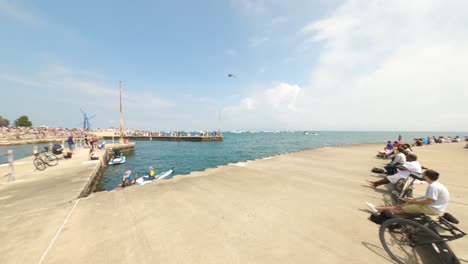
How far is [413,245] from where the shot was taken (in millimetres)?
2658

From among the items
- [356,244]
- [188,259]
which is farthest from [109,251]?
[356,244]

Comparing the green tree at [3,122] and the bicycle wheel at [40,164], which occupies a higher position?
the green tree at [3,122]

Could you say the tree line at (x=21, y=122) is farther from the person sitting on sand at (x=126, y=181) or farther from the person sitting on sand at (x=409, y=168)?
the person sitting on sand at (x=409, y=168)

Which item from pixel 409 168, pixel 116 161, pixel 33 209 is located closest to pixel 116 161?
pixel 116 161

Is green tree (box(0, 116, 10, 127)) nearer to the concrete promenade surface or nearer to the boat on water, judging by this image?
the boat on water

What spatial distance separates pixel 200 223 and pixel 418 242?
13.6 feet

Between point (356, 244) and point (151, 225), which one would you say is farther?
point (151, 225)

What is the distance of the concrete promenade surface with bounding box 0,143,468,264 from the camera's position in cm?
275

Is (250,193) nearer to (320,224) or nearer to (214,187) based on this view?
(214,187)

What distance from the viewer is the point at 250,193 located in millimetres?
5398

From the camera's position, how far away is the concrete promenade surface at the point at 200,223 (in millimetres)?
2748

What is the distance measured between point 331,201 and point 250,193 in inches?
101

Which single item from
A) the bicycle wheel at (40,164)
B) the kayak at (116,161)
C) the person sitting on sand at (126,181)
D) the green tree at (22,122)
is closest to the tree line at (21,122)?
the green tree at (22,122)

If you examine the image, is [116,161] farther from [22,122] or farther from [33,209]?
[22,122]
